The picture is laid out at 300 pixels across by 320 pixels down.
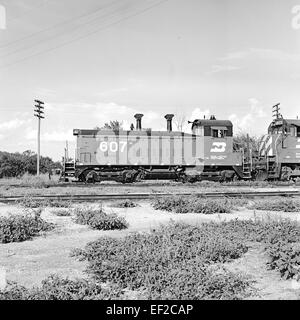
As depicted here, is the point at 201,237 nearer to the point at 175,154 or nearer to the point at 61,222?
the point at 61,222

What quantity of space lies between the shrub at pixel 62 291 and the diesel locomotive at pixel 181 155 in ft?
49.9

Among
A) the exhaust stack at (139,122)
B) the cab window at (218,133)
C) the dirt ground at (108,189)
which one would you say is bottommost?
the dirt ground at (108,189)

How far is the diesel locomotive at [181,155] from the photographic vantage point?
63.9ft

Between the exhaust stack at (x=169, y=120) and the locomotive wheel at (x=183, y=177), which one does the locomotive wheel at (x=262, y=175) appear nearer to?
the locomotive wheel at (x=183, y=177)

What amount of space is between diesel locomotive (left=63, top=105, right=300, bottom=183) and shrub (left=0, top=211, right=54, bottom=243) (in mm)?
11799

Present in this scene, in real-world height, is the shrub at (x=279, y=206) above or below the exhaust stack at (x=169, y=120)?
below

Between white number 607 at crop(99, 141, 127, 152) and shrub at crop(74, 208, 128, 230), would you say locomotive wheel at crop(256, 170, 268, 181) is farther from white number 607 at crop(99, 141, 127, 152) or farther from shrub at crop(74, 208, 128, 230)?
shrub at crop(74, 208, 128, 230)

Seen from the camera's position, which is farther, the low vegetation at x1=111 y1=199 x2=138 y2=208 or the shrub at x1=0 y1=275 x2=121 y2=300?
the low vegetation at x1=111 y1=199 x2=138 y2=208

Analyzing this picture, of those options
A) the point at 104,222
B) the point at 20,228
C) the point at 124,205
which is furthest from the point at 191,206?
the point at 20,228

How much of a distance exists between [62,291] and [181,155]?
16678 millimetres

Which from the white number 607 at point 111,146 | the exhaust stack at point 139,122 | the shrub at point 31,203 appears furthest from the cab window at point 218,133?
the shrub at point 31,203

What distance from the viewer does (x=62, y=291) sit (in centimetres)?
376

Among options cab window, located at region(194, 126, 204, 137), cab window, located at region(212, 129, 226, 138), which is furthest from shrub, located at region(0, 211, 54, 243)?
cab window, located at region(212, 129, 226, 138)

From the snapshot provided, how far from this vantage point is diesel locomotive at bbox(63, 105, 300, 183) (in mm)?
19469
